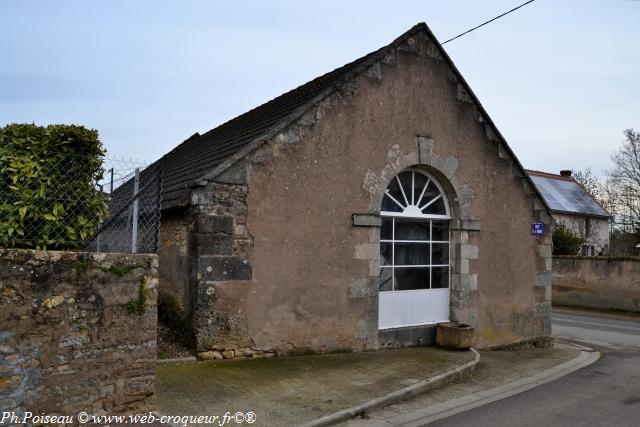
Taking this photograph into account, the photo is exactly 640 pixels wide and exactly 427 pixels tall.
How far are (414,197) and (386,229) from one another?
91 centimetres

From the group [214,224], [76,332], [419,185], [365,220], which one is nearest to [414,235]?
[419,185]

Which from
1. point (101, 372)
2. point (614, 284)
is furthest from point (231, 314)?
point (614, 284)

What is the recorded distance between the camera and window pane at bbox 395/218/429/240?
9.68m

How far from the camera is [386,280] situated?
371 inches

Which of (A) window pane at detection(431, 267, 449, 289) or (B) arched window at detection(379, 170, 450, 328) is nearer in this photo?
(B) arched window at detection(379, 170, 450, 328)

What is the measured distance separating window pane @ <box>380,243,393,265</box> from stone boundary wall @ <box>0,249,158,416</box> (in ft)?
15.9

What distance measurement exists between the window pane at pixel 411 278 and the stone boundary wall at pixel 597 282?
38.7 ft

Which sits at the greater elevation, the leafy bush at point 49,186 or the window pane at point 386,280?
the leafy bush at point 49,186

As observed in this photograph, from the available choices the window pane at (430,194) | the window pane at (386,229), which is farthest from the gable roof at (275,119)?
the window pane at (386,229)

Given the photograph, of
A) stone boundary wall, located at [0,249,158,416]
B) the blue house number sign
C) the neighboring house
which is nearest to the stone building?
the blue house number sign

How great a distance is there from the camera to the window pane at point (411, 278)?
9.63 meters

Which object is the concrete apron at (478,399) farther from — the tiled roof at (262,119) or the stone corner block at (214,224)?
the tiled roof at (262,119)

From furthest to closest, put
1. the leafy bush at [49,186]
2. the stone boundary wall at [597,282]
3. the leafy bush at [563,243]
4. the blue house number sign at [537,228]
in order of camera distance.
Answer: the leafy bush at [563,243] < the stone boundary wall at [597,282] < the blue house number sign at [537,228] < the leafy bush at [49,186]

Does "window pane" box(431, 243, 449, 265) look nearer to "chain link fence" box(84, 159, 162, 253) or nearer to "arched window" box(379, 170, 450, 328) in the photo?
"arched window" box(379, 170, 450, 328)
